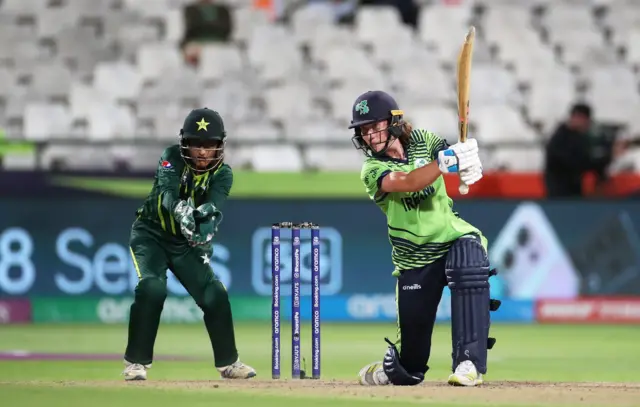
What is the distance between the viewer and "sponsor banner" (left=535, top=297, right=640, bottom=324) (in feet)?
45.4

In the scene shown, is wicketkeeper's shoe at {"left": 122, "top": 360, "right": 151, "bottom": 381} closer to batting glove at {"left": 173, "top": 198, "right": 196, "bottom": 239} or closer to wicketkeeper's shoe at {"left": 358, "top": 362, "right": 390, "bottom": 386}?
batting glove at {"left": 173, "top": 198, "right": 196, "bottom": 239}

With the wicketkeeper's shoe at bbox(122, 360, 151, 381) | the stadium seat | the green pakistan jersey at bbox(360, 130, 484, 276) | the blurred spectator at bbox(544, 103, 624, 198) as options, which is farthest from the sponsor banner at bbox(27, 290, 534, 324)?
the green pakistan jersey at bbox(360, 130, 484, 276)

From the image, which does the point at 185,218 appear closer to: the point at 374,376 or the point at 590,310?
the point at 374,376

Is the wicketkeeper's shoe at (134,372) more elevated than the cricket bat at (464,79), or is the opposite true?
the cricket bat at (464,79)

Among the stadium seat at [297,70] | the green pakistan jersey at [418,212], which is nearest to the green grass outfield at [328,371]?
the green pakistan jersey at [418,212]

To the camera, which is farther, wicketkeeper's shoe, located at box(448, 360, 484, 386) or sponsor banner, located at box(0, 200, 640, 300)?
sponsor banner, located at box(0, 200, 640, 300)

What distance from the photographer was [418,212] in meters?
7.42

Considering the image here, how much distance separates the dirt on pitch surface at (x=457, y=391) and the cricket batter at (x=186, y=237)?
14.0 inches

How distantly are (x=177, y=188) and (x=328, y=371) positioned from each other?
2075 mm

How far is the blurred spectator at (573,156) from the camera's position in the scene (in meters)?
14.2

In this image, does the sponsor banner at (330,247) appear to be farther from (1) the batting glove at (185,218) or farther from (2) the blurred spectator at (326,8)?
(1) the batting glove at (185,218)

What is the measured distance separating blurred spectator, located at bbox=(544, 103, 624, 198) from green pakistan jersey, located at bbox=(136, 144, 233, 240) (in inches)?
271

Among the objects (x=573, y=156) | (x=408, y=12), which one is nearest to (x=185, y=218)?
(x=573, y=156)

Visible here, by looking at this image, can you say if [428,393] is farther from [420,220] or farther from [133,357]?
[133,357]
